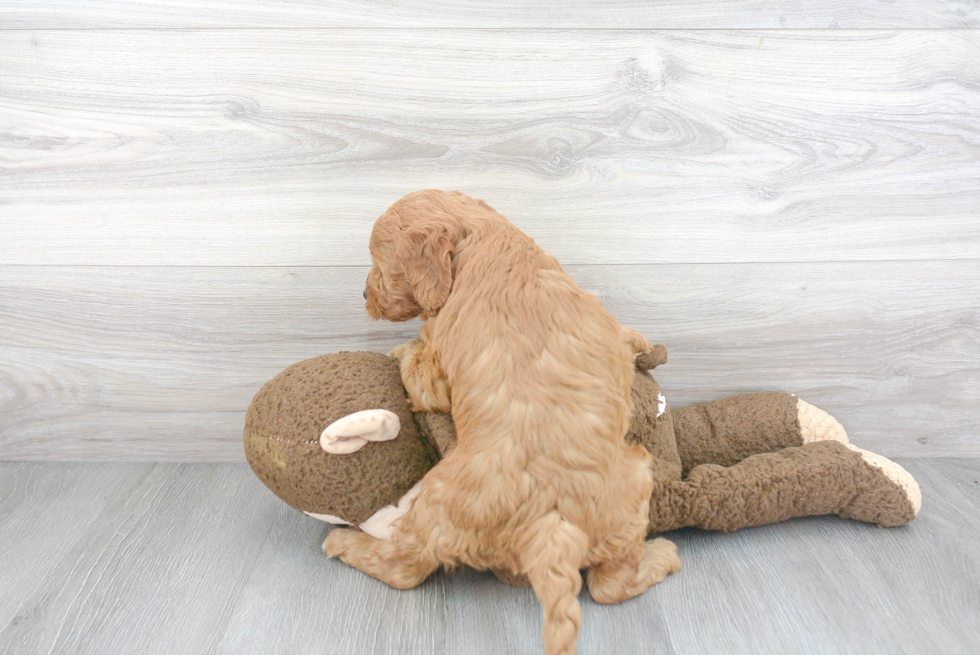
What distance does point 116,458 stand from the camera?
4.69ft

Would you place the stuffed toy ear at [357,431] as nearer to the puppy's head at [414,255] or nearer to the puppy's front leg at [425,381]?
the puppy's front leg at [425,381]

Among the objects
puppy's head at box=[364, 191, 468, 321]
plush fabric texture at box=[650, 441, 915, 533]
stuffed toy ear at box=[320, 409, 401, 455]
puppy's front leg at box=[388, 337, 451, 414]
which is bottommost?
plush fabric texture at box=[650, 441, 915, 533]

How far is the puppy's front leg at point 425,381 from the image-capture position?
0.98 m

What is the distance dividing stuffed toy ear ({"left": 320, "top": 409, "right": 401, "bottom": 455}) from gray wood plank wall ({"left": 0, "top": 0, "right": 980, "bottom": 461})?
1.12ft

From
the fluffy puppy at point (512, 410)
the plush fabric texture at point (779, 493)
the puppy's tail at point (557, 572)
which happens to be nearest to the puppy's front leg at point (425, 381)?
the fluffy puppy at point (512, 410)

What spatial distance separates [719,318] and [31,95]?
1391 mm

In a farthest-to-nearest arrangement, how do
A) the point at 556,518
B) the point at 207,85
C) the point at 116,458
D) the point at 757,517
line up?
the point at 116,458
the point at 207,85
the point at 757,517
the point at 556,518

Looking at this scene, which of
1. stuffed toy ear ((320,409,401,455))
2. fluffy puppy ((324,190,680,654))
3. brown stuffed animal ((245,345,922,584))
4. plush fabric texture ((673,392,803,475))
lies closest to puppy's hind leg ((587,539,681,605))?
fluffy puppy ((324,190,680,654))

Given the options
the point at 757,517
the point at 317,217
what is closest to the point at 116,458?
the point at 317,217

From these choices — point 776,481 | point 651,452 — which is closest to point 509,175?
point 651,452

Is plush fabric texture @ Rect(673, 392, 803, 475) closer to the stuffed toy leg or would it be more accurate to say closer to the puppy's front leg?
the stuffed toy leg

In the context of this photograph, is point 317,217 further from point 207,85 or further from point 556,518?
point 556,518

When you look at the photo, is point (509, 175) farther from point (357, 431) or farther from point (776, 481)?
point (776, 481)

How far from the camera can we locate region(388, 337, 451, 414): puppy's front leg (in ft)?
3.21
